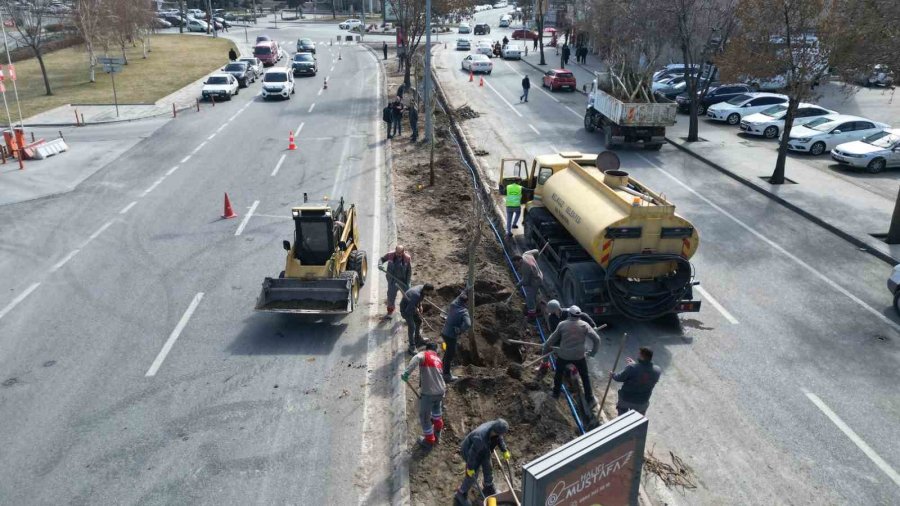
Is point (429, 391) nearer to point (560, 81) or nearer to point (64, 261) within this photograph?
point (64, 261)

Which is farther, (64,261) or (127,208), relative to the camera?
(127,208)

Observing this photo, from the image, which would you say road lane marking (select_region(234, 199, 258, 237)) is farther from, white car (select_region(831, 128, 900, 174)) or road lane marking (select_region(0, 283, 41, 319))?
white car (select_region(831, 128, 900, 174))

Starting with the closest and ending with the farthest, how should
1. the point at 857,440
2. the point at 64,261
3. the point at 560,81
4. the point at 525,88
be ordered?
the point at 857,440
the point at 64,261
the point at 525,88
the point at 560,81

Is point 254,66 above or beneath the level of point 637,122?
above

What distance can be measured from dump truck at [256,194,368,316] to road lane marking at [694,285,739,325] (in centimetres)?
749

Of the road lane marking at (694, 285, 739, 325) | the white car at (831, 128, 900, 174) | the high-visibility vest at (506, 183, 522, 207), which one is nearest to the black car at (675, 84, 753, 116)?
the white car at (831, 128, 900, 174)

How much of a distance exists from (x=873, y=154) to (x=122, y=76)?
4623 cm

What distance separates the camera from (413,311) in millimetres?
11320

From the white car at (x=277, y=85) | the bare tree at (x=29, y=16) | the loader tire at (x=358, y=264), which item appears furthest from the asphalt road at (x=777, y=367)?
the bare tree at (x=29, y=16)

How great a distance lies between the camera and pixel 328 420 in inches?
384

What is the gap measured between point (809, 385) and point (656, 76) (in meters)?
36.6

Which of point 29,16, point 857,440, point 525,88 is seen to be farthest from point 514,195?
point 29,16

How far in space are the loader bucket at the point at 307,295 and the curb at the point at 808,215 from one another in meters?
13.5

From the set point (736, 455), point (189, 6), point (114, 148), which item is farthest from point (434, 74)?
point (189, 6)
